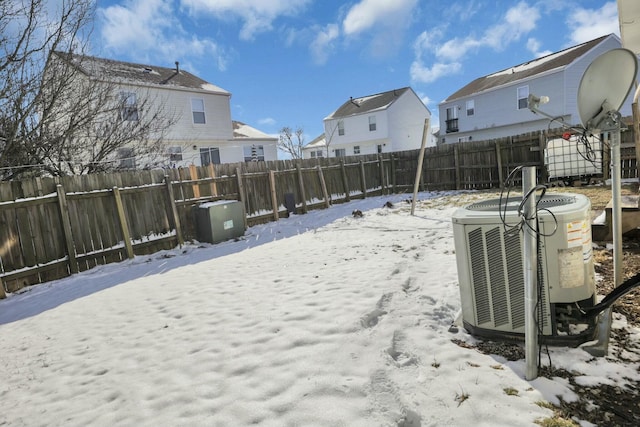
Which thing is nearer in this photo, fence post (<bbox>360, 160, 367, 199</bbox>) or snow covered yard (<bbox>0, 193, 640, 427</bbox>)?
snow covered yard (<bbox>0, 193, 640, 427</bbox>)

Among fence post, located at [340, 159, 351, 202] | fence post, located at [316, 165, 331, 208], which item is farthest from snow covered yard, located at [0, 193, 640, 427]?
fence post, located at [340, 159, 351, 202]

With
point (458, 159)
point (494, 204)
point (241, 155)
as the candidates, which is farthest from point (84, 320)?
point (241, 155)

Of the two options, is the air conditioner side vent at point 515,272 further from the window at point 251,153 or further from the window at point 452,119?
the window at point 452,119

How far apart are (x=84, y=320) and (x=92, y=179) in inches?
139

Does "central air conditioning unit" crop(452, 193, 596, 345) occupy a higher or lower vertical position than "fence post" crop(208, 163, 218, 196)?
lower

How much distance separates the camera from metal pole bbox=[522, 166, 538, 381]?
2.02 metres

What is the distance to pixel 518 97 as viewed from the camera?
22.4 meters

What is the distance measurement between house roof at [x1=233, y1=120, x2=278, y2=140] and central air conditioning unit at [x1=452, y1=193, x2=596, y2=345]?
21519 millimetres

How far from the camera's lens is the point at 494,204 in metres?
2.79

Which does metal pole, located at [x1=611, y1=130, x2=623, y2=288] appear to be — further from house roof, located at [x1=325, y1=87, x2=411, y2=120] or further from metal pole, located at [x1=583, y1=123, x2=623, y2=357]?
house roof, located at [x1=325, y1=87, x2=411, y2=120]

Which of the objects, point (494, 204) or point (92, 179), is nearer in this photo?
point (494, 204)

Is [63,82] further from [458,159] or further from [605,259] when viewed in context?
[458,159]

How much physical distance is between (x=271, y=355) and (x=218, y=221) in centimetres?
559

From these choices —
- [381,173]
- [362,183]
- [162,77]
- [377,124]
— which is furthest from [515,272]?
[377,124]
